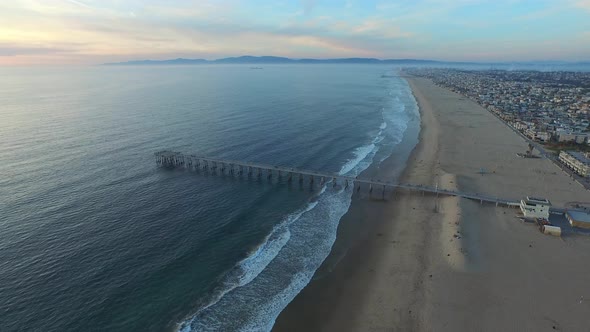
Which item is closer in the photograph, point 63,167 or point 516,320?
point 516,320

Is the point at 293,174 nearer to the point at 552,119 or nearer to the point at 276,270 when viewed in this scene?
the point at 276,270

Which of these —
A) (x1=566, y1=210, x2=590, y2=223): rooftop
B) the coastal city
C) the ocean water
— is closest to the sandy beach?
the ocean water

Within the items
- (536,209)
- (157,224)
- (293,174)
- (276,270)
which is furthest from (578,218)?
(157,224)

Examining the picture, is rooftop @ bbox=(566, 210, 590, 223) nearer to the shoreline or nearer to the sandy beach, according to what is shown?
the sandy beach

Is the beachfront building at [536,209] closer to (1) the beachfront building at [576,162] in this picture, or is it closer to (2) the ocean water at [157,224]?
(1) the beachfront building at [576,162]

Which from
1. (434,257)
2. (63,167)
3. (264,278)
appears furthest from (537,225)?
(63,167)

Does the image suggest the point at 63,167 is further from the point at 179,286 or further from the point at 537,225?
the point at 537,225
